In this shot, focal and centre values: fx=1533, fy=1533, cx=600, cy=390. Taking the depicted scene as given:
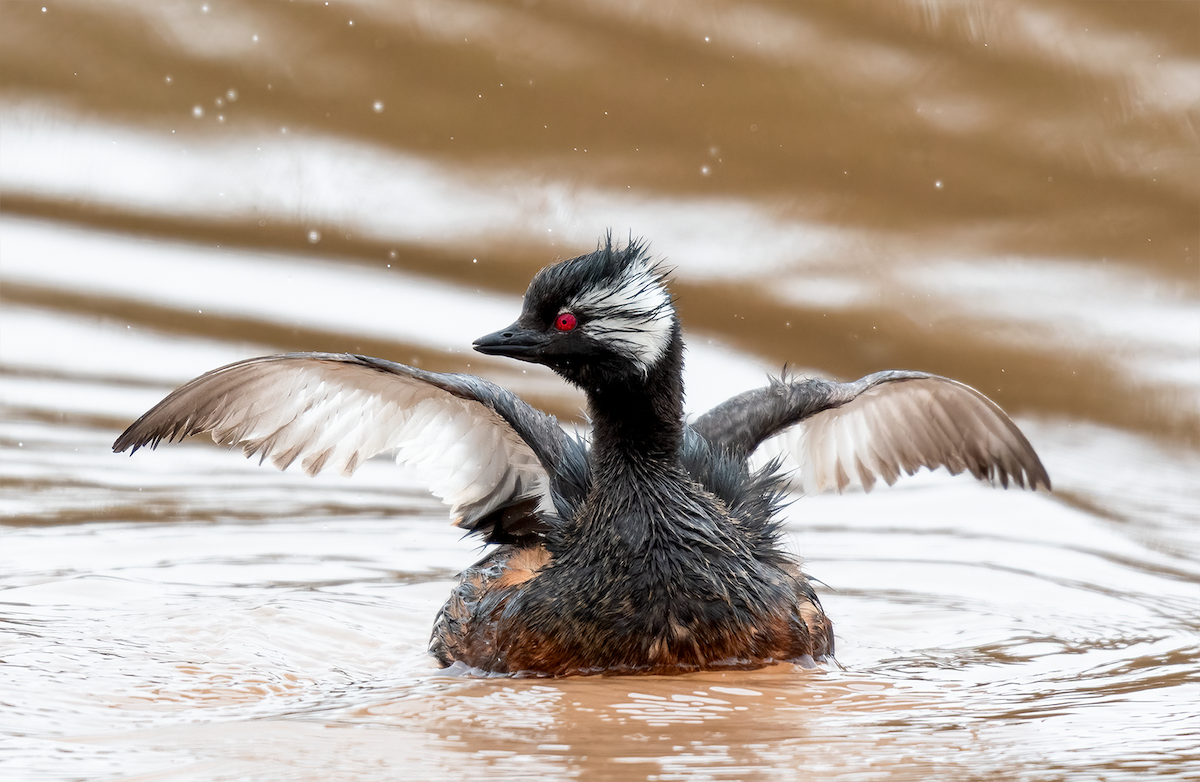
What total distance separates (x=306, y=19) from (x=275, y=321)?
5.74 feet

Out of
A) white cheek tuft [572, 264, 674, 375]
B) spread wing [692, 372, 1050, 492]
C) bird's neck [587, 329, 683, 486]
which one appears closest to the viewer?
white cheek tuft [572, 264, 674, 375]

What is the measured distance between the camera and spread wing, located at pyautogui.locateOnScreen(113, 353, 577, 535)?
4.93 m

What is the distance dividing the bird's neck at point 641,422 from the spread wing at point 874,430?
645mm

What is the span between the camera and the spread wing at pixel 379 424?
4.93 meters

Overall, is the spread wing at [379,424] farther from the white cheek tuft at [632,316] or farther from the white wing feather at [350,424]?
the white cheek tuft at [632,316]

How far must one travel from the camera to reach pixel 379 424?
17.3 feet

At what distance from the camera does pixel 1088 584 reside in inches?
235

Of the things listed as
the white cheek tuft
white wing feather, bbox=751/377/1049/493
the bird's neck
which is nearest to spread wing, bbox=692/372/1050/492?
white wing feather, bbox=751/377/1049/493

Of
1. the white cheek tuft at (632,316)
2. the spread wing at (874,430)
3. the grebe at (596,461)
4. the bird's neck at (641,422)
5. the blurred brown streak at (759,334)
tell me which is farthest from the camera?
the blurred brown streak at (759,334)

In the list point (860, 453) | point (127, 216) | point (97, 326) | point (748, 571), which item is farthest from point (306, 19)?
point (748, 571)

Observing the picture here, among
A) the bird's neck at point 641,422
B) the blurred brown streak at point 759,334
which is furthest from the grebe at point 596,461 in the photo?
the blurred brown streak at point 759,334

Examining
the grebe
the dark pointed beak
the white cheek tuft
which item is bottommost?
the grebe

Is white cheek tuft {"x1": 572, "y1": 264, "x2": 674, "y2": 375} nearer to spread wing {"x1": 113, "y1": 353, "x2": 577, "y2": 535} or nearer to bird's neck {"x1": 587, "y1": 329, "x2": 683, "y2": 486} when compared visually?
bird's neck {"x1": 587, "y1": 329, "x2": 683, "y2": 486}

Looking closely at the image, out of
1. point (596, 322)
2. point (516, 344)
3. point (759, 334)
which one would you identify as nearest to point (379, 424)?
point (516, 344)
